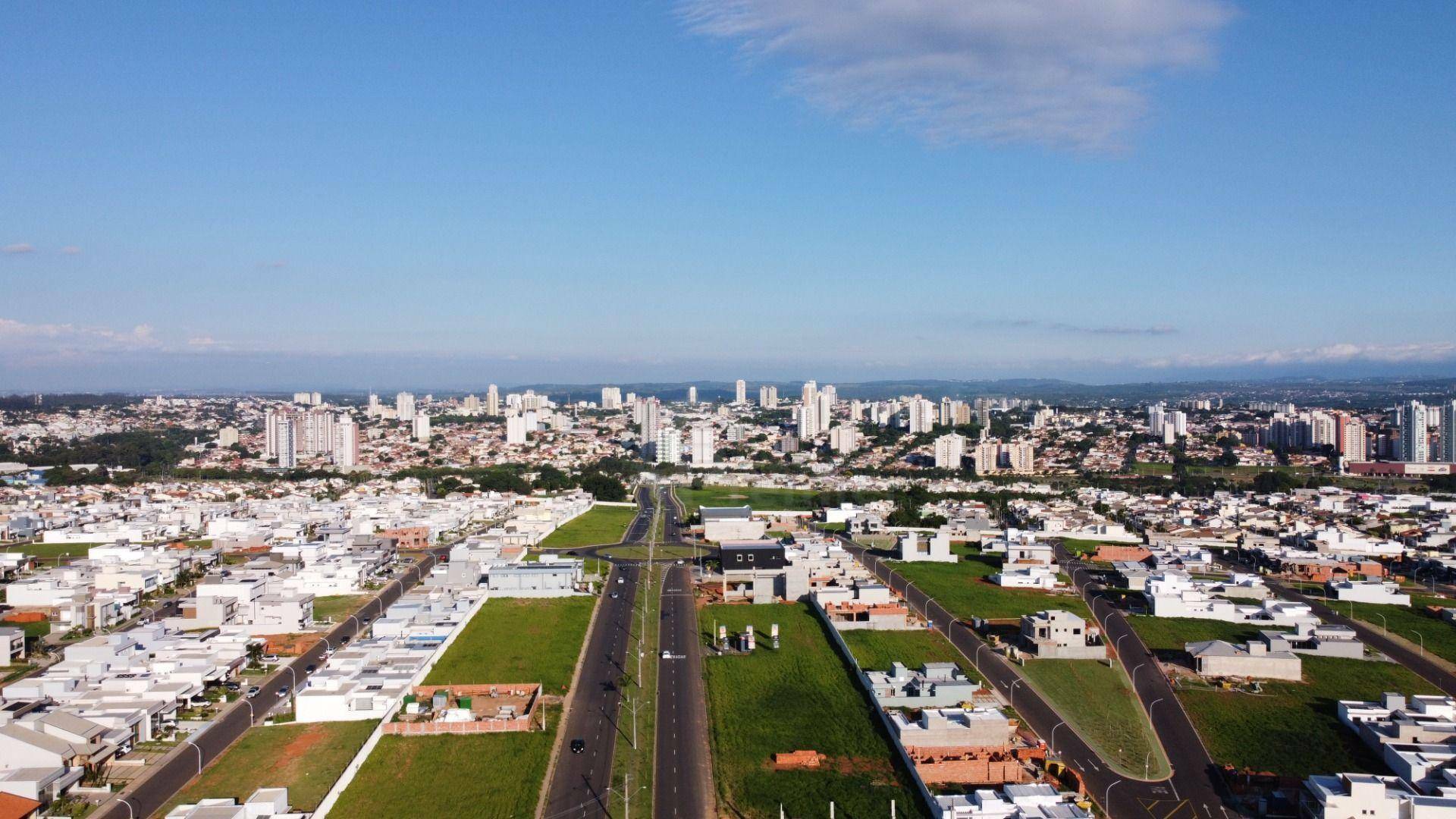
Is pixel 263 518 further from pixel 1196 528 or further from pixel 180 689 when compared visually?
pixel 1196 528

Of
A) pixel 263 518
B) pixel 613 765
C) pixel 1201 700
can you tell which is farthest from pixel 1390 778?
pixel 263 518

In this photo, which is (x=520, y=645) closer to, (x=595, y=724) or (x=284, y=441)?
(x=595, y=724)

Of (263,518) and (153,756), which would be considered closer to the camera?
(153,756)

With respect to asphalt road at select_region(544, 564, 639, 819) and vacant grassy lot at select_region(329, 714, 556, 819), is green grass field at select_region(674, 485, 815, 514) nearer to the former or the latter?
asphalt road at select_region(544, 564, 639, 819)

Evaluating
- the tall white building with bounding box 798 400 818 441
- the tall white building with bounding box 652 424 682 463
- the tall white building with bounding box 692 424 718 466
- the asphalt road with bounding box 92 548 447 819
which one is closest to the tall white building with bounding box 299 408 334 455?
the tall white building with bounding box 652 424 682 463

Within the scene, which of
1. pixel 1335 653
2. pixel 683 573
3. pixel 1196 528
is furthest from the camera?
pixel 1196 528

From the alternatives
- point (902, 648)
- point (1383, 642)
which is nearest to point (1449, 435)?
point (1383, 642)

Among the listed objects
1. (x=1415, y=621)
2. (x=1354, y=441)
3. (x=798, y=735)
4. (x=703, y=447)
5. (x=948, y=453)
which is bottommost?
(x=1415, y=621)
